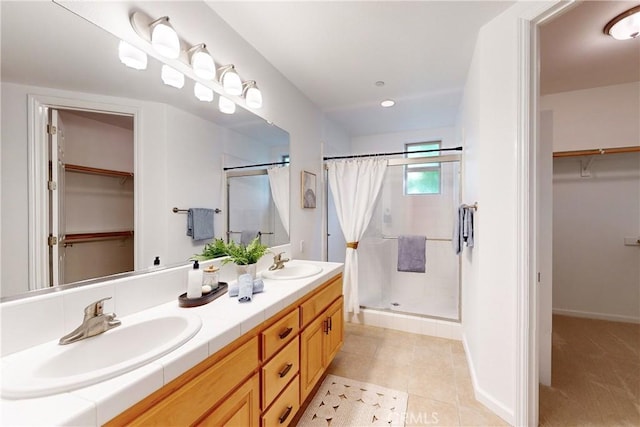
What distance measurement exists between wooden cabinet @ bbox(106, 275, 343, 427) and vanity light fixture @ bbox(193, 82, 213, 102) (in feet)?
4.30

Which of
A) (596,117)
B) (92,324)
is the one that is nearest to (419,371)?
(92,324)

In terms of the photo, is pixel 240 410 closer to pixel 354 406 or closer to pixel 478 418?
pixel 354 406

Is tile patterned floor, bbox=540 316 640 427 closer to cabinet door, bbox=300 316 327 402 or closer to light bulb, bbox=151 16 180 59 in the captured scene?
cabinet door, bbox=300 316 327 402

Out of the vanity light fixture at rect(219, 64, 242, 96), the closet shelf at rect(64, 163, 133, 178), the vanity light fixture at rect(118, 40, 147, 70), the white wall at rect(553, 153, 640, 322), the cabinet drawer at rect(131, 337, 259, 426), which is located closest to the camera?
the cabinet drawer at rect(131, 337, 259, 426)

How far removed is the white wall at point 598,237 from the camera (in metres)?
2.77

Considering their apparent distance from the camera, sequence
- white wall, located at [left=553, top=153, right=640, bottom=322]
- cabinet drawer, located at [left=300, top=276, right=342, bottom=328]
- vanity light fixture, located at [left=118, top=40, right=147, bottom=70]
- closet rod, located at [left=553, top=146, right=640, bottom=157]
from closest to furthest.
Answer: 1. vanity light fixture, located at [left=118, top=40, right=147, bottom=70]
2. cabinet drawer, located at [left=300, top=276, right=342, bottom=328]
3. closet rod, located at [left=553, top=146, right=640, bottom=157]
4. white wall, located at [left=553, top=153, right=640, bottom=322]

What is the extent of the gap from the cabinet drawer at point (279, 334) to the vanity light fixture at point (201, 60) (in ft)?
4.63

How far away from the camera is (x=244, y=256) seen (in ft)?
5.32

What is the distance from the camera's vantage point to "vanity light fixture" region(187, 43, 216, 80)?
56.5 inches

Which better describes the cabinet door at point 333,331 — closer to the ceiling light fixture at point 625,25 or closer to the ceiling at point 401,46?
the ceiling at point 401,46

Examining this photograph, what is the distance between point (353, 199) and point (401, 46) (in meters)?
1.51

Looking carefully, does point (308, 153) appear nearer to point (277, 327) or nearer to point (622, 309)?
point (277, 327)

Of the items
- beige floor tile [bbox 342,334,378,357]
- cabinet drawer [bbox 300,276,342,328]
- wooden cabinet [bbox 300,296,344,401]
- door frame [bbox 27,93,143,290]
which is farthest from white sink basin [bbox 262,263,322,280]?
door frame [bbox 27,93,143,290]

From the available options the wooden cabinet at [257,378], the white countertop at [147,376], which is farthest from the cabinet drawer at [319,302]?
the white countertop at [147,376]
